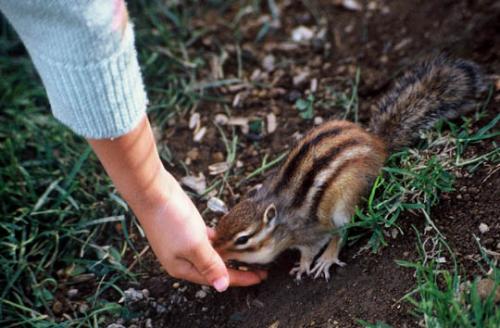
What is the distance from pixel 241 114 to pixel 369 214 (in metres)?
1.30

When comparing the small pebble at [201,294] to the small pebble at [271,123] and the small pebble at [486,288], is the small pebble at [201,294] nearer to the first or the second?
the small pebble at [271,123]

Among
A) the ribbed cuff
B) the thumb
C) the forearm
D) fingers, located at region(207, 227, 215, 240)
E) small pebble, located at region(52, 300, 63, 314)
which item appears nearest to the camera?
the ribbed cuff

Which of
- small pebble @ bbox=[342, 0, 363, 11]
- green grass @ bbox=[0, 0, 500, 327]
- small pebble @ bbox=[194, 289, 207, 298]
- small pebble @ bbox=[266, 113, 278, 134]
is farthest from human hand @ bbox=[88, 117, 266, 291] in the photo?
small pebble @ bbox=[342, 0, 363, 11]

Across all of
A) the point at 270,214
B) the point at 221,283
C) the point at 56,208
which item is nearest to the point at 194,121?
the point at 56,208

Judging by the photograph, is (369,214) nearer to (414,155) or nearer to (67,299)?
(414,155)

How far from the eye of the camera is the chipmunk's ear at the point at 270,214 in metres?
3.38

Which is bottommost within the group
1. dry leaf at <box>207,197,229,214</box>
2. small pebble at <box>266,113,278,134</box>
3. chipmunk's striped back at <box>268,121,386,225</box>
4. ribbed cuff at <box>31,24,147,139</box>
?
dry leaf at <box>207,197,229,214</box>

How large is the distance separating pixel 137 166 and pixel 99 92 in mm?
383

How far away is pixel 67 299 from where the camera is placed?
367 centimetres

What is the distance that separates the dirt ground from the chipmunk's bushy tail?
0.16 metres

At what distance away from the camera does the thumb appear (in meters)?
2.94

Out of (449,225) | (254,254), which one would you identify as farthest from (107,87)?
(449,225)

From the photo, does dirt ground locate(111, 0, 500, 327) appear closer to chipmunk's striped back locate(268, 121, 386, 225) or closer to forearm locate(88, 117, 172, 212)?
chipmunk's striped back locate(268, 121, 386, 225)

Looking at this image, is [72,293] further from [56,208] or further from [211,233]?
[211,233]
